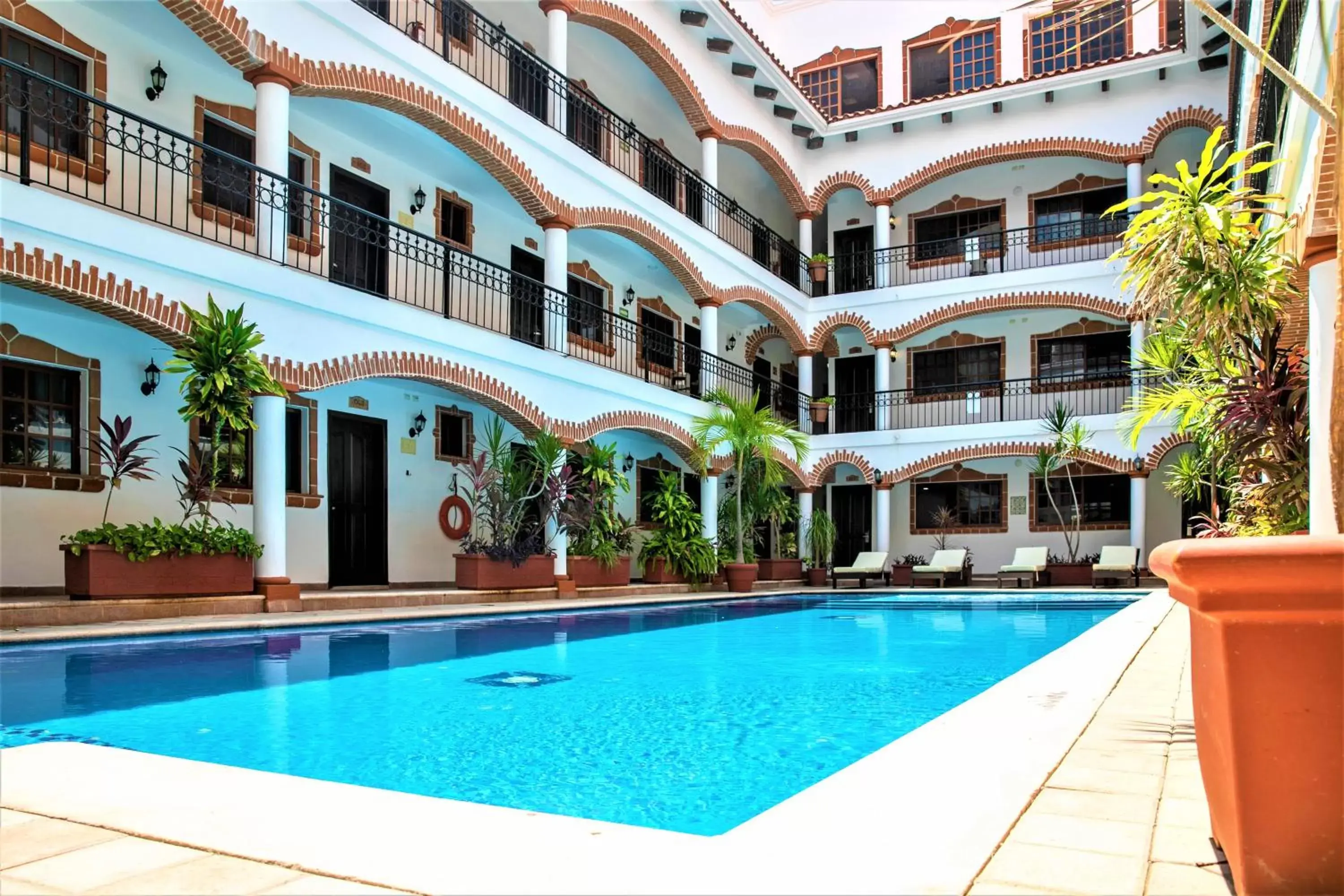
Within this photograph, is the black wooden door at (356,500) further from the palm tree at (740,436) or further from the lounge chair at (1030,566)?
the lounge chair at (1030,566)

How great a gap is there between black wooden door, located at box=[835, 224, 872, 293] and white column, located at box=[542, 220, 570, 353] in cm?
1040

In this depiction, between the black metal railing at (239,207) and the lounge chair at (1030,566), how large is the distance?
781cm

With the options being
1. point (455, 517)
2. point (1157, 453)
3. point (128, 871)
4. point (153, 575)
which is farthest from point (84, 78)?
point (1157, 453)

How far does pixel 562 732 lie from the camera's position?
15.7 ft

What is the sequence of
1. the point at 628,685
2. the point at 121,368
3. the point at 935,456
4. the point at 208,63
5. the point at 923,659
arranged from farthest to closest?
the point at 935,456 → the point at 208,63 → the point at 121,368 → the point at 923,659 → the point at 628,685

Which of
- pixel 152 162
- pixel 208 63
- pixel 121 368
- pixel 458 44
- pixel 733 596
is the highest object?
pixel 458 44

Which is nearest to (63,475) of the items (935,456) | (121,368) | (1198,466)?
(121,368)

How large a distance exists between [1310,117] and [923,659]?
446 cm

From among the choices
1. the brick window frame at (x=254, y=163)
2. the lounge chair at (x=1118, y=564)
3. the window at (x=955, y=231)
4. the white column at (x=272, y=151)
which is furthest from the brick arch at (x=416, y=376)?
the window at (x=955, y=231)

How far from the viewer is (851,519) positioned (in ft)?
80.6

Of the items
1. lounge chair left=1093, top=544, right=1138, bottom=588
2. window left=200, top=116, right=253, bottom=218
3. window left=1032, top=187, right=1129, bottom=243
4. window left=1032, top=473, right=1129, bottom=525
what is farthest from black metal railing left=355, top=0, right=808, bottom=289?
lounge chair left=1093, top=544, right=1138, bottom=588

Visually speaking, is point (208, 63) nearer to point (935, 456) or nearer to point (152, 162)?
point (152, 162)

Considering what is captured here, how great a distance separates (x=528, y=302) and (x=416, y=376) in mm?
2446

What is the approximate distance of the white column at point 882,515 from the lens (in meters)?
22.0
